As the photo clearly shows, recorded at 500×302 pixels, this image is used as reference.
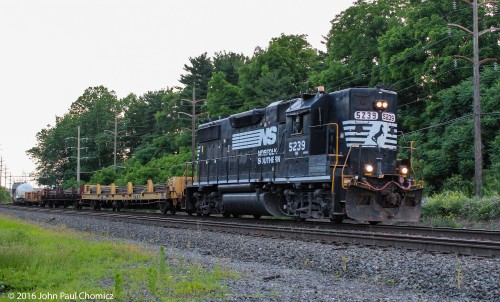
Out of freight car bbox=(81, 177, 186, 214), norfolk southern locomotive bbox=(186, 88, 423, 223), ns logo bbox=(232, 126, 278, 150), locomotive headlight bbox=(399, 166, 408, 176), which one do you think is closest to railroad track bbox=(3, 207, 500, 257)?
norfolk southern locomotive bbox=(186, 88, 423, 223)

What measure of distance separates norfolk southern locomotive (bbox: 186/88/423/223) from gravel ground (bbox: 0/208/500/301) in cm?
334

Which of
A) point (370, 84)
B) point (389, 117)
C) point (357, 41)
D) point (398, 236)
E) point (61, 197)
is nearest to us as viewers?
Result: point (398, 236)

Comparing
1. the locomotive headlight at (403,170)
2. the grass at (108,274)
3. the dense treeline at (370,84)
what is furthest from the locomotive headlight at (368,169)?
the dense treeline at (370,84)

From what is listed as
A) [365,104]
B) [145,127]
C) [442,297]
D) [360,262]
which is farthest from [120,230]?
[145,127]

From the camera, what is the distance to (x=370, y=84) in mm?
41156

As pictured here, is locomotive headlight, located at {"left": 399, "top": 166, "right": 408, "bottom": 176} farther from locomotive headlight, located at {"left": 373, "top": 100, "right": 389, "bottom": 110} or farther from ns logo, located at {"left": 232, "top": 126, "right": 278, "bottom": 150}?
ns logo, located at {"left": 232, "top": 126, "right": 278, "bottom": 150}

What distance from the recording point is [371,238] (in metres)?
11.6

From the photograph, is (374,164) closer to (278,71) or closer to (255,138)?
(255,138)

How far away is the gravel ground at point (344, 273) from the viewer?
7.00 m

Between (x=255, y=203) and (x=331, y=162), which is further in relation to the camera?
(x=255, y=203)

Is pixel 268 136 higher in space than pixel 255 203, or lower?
higher

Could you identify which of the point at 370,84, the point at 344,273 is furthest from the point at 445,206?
the point at 370,84

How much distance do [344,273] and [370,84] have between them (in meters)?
33.9

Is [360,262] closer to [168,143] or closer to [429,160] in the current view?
[429,160]
